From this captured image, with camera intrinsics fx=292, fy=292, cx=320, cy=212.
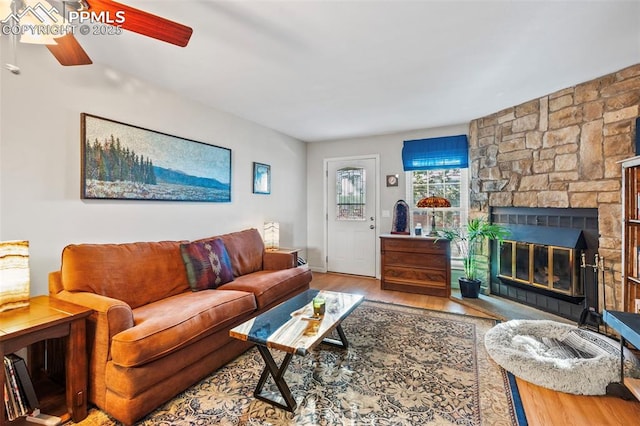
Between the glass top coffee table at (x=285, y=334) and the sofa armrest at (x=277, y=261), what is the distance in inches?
47.0

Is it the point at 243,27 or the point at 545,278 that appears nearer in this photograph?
the point at 243,27

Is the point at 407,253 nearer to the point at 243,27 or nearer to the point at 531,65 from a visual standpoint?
the point at 531,65

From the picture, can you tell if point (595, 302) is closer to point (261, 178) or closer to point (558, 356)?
point (558, 356)

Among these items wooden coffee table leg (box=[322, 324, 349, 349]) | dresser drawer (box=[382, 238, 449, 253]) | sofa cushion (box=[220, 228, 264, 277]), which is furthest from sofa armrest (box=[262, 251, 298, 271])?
dresser drawer (box=[382, 238, 449, 253])

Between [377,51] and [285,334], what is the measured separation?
208 centimetres

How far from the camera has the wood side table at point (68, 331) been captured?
1505mm

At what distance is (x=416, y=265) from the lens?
3965 millimetres

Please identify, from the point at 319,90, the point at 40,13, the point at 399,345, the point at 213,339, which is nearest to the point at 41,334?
the point at 213,339

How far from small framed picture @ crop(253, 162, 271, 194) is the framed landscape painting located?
0.56 metres

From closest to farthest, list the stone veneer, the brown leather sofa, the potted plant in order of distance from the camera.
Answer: the brown leather sofa → the stone veneer → the potted plant

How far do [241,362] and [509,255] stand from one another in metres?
3.22

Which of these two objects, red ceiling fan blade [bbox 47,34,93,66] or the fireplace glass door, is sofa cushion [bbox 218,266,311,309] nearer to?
red ceiling fan blade [bbox 47,34,93,66]

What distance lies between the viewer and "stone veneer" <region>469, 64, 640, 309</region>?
254cm

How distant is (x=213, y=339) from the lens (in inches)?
80.0
